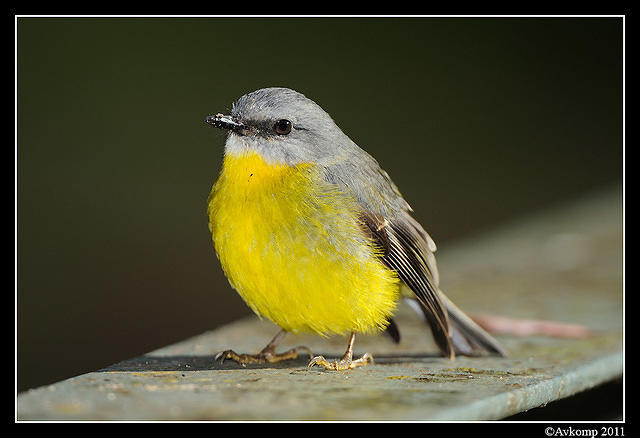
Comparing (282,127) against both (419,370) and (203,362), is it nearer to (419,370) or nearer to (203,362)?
(203,362)

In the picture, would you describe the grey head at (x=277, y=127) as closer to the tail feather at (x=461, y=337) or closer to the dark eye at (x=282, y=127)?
the dark eye at (x=282, y=127)

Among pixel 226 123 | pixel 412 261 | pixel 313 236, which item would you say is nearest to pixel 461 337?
pixel 412 261

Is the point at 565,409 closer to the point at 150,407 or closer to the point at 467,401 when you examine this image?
the point at 467,401

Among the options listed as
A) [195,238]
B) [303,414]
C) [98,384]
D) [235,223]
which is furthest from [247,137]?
[195,238]

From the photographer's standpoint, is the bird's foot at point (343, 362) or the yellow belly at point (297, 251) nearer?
the bird's foot at point (343, 362)

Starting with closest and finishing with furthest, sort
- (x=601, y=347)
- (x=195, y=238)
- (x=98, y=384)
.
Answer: (x=98, y=384)
(x=601, y=347)
(x=195, y=238)

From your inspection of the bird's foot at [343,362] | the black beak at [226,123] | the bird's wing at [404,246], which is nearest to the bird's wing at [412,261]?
the bird's wing at [404,246]
